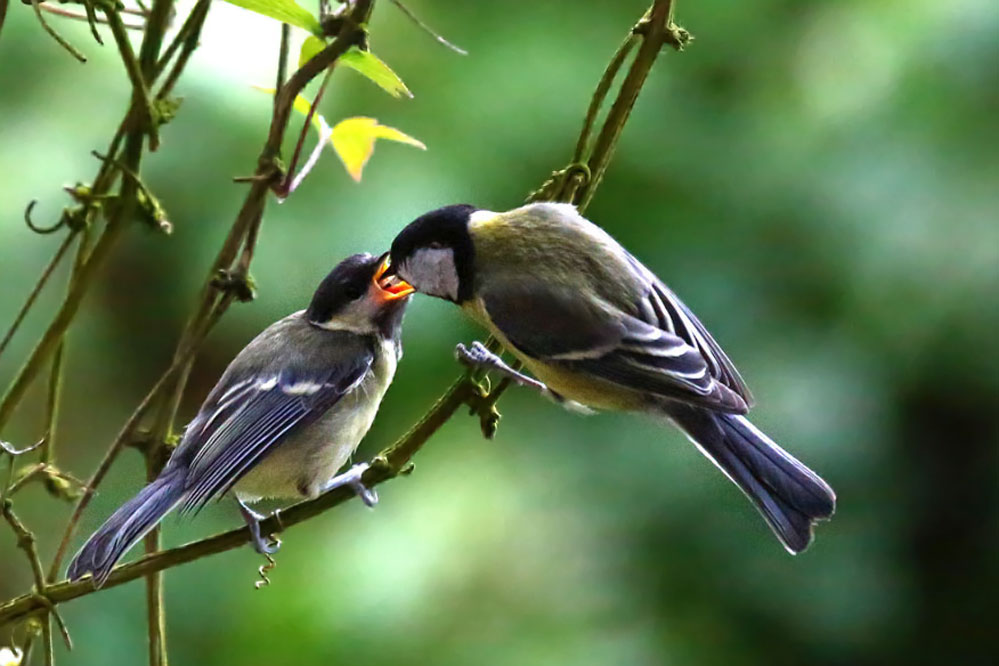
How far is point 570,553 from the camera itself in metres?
1.66

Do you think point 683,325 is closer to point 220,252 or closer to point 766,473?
point 766,473

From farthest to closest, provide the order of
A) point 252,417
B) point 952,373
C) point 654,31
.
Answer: point 952,373
point 252,417
point 654,31

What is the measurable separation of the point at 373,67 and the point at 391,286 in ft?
1.28

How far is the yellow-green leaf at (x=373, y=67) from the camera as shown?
704 mm

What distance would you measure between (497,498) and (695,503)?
0.27 metres

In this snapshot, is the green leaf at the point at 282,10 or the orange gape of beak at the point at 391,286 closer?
the green leaf at the point at 282,10

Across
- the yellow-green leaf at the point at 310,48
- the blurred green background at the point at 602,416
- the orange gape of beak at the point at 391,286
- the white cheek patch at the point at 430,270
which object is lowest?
the blurred green background at the point at 602,416

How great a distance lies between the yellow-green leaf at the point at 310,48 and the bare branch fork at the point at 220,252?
2 centimetres

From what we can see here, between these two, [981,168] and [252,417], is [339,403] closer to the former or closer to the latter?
[252,417]

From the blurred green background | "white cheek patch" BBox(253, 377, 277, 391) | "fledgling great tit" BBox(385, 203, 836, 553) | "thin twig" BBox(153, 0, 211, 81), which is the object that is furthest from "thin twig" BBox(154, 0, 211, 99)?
the blurred green background

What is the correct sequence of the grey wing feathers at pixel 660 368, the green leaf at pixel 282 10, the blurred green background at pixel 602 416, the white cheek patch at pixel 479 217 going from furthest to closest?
the blurred green background at pixel 602 416
the white cheek patch at pixel 479 217
the grey wing feathers at pixel 660 368
the green leaf at pixel 282 10

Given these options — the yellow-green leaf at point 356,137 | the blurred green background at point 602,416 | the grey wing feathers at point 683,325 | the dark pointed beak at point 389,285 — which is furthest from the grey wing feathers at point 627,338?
the blurred green background at point 602,416

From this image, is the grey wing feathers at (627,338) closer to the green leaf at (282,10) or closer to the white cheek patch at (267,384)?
the white cheek patch at (267,384)

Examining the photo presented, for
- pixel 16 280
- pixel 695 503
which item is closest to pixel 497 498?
pixel 695 503
